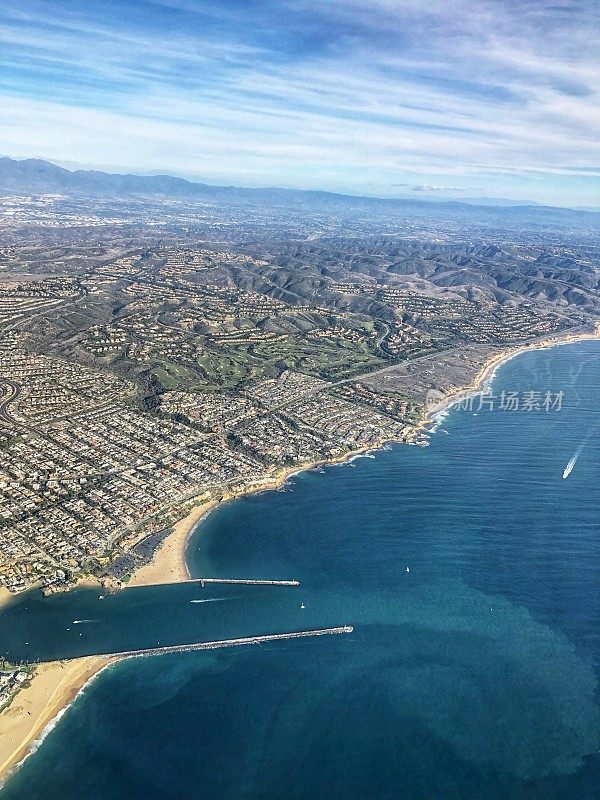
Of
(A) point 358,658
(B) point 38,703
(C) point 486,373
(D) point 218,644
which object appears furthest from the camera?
(C) point 486,373

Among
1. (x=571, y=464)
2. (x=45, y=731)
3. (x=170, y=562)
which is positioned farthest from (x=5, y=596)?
(x=571, y=464)

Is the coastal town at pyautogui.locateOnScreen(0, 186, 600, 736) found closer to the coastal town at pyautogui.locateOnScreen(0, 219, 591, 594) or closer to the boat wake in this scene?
the coastal town at pyautogui.locateOnScreen(0, 219, 591, 594)

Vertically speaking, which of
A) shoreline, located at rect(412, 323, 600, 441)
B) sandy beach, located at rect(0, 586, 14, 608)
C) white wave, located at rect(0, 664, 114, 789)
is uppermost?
shoreline, located at rect(412, 323, 600, 441)

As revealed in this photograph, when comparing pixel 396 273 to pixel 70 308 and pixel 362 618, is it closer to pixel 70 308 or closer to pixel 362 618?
pixel 70 308

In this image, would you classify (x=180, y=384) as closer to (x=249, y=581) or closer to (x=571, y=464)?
(x=249, y=581)

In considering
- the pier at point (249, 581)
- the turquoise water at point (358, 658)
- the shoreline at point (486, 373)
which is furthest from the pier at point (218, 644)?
the shoreline at point (486, 373)

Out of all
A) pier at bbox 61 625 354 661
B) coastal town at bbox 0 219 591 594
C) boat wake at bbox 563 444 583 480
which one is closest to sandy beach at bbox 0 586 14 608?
coastal town at bbox 0 219 591 594

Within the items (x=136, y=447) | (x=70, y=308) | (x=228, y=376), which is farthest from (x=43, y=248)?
(x=136, y=447)
